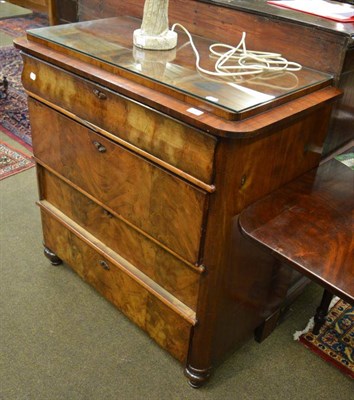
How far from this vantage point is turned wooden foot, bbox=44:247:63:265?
1795mm

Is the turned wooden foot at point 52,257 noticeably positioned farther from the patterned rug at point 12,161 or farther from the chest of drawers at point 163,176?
the patterned rug at point 12,161

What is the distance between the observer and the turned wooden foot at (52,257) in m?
1.79

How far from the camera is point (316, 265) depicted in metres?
0.94

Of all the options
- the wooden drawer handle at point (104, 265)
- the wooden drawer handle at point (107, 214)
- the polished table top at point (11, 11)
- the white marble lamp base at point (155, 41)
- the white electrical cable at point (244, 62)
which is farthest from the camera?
the polished table top at point (11, 11)

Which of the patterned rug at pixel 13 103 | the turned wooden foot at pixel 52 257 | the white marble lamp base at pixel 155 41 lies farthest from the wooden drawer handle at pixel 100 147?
the patterned rug at pixel 13 103

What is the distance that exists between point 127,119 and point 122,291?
23.5 inches

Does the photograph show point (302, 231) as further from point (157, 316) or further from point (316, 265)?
point (157, 316)

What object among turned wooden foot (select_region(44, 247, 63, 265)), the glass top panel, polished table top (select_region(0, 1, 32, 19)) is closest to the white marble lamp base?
the glass top panel

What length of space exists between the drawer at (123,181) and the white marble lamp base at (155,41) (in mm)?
281

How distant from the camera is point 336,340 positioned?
1.59 metres

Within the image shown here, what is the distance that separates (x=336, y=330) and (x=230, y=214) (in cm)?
81

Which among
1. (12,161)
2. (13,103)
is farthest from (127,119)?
(13,103)

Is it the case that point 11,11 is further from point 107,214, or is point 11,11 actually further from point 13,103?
point 107,214

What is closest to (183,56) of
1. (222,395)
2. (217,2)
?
(217,2)
